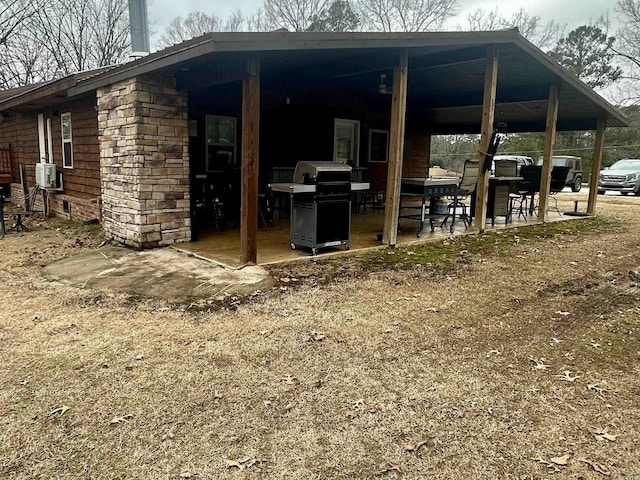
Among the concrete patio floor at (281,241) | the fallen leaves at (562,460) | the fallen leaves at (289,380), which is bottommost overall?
the fallen leaves at (289,380)

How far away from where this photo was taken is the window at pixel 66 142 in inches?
335

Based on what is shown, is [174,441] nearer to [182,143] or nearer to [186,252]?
[186,252]

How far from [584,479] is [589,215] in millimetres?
9734

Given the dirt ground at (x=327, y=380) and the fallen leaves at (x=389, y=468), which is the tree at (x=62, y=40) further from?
the fallen leaves at (x=389, y=468)

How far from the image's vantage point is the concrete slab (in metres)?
4.42

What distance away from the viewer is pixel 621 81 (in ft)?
88.5

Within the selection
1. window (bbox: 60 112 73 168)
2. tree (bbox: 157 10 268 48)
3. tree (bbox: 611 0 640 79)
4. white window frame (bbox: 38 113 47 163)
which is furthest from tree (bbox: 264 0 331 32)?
window (bbox: 60 112 73 168)

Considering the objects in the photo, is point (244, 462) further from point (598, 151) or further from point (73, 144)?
point (598, 151)

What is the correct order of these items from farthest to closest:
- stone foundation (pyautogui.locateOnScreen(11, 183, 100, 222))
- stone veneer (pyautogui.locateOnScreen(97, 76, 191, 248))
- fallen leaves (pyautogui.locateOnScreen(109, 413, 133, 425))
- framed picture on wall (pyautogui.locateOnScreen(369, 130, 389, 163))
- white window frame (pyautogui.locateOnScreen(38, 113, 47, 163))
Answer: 1. framed picture on wall (pyautogui.locateOnScreen(369, 130, 389, 163))
2. white window frame (pyautogui.locateOnScreen(38, 113, 47, 163))
3. stone foundation (pyautogui.locateOnScreen(11, 183, 100, 222))
4. stone veneer (pyautogui.locateOnScreen(97, 76, 191, 248))
5. fallen leaves (pyautogui.locateOnScreen(109, 413, 133, 425))

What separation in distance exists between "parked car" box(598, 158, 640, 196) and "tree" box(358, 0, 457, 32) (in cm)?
1100

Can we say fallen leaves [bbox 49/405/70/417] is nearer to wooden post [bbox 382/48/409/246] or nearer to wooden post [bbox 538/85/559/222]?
wooden post [bbox 382/48/409/246]

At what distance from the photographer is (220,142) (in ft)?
27.0

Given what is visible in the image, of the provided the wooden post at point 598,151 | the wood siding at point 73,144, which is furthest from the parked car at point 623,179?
the wood siding at point 73,144

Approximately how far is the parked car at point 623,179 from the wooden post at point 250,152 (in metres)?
16.3
